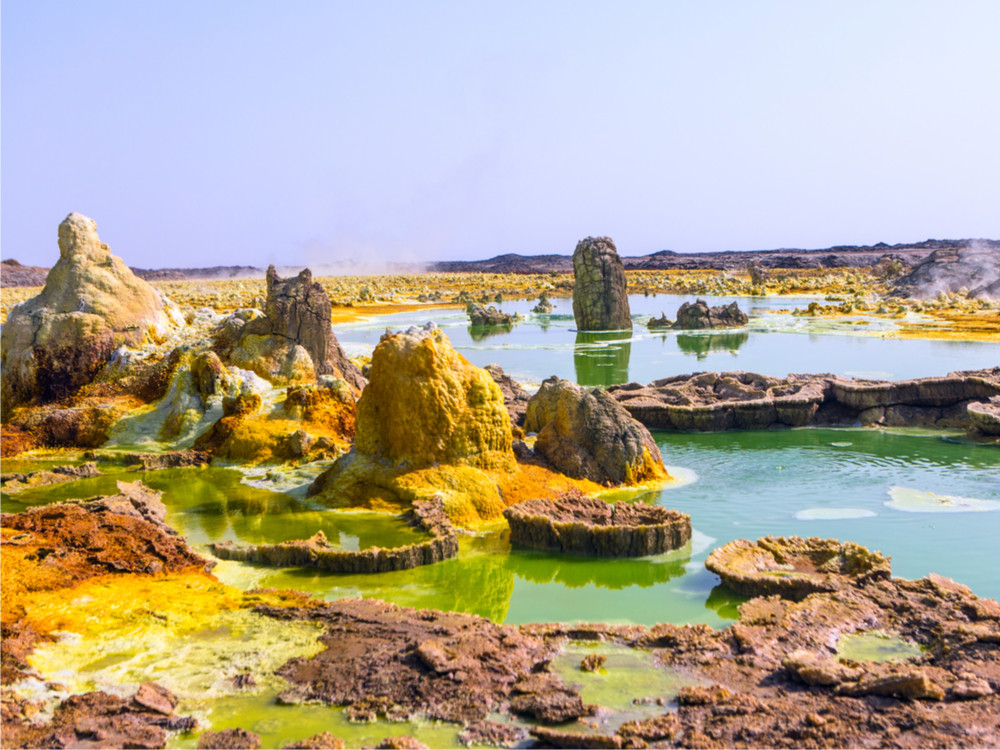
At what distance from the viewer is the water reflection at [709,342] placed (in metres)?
28.0

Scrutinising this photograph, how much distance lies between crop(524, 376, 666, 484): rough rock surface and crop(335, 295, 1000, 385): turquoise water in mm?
9712

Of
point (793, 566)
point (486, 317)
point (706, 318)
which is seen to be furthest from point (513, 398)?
point (486, 317)

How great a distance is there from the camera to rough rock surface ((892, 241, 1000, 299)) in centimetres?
4562

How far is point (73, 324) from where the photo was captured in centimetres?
1369

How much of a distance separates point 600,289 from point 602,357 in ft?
26.3

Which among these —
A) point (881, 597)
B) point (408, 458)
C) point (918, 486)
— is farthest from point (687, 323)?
point (881, 597)

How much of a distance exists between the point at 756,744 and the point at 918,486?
7.64 meters

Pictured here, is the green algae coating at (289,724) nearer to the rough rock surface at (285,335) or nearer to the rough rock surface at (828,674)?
the rough rock surface at (828,674)

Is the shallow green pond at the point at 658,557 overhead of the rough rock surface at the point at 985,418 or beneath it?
beneath

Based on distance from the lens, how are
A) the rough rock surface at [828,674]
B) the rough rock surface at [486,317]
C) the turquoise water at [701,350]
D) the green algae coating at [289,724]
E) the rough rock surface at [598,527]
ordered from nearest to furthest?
the rough rock surface at [828,674]
the green algae coating at [289,724]
the rough rock surface at [598,527]
the turquoise water at [701,350]
the rough rock surface at [486,317]

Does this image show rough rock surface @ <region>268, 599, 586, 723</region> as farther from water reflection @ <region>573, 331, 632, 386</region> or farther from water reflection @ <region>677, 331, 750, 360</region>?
water reflection @ <region>677, 331, 750, 360</region>

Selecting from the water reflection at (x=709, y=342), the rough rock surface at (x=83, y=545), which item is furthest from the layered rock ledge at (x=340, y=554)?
the water reflection at (x=709, y=342)

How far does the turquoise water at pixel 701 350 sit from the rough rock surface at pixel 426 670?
1478cm

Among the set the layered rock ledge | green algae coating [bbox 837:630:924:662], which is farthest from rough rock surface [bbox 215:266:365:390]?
green algae coating [bbox 837:630:924:662]
